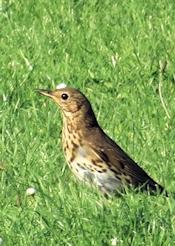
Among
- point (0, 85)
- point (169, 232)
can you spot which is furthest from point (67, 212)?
point (0, 85)

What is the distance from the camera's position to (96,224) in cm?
601

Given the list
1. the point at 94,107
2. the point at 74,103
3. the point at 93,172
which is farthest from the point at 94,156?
the point at 94,107

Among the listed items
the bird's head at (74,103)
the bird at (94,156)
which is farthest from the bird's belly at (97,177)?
the bird's head at (74,103)

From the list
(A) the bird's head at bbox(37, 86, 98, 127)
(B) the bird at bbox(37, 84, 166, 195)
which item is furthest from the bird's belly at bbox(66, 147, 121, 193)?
(A) the bird's head at bbox(37, 86, 98, 127)

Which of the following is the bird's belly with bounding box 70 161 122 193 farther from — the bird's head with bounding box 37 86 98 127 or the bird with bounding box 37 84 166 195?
the bird's head with bounding box 37 86 98 127

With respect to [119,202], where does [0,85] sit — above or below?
above

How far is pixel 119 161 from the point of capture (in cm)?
710

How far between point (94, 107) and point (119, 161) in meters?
1.59

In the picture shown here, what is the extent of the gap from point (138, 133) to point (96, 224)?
6.41 feet

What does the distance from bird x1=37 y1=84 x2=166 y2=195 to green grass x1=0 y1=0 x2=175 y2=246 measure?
13 cm

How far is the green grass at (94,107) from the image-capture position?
6133mm

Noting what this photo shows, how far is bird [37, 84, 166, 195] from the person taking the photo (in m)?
6.96

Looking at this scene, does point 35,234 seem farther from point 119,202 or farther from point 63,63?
point 63,63

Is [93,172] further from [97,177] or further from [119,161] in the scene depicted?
[119,161]
